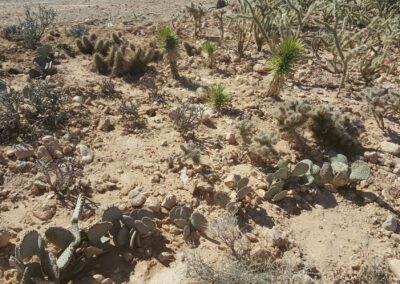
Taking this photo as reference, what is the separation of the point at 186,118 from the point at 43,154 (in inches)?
63.6

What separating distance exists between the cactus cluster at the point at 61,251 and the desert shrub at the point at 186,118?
1.78m

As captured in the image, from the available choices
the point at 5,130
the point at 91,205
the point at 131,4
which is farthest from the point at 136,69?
the point at 131,4

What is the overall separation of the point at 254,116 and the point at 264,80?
3.63 ft

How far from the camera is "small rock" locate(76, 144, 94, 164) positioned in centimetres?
466

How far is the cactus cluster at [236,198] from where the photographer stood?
409 centimetres

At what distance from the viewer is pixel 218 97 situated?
5629mm

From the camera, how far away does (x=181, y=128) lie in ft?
17.1

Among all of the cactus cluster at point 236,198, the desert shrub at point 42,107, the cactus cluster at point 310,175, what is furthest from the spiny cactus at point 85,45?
the cactus cluster at point 310,175

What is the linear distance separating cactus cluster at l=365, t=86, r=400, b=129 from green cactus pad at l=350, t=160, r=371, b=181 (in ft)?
3.23

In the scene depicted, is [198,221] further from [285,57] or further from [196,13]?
[196,13]

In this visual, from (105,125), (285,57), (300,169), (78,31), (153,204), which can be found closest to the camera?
(153,204)

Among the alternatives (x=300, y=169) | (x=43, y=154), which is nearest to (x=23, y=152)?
(x=43, y=154)

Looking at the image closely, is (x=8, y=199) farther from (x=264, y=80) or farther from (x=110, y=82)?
(x=264, y=80)

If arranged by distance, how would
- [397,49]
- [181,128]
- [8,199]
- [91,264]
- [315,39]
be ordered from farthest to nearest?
[397,49] < [315,39] < [181,128] < [8,199] < [91,264]
